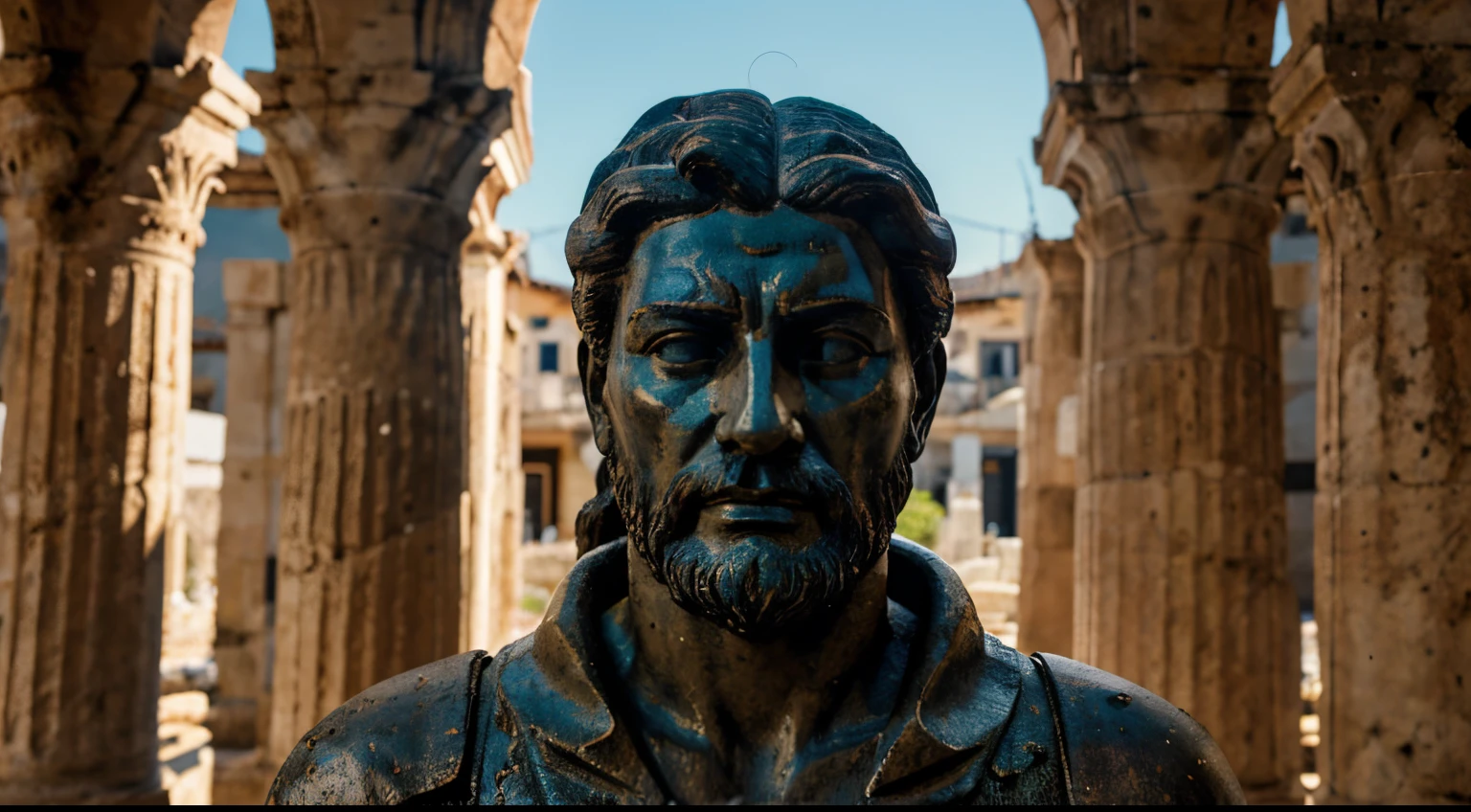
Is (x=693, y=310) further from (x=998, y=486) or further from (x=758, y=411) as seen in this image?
(x=998, y=486)

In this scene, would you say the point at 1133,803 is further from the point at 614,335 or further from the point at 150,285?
the point at 150,285

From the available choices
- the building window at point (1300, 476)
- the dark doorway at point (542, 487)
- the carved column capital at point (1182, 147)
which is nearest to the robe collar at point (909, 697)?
the carved column capital at point (1182, 147)

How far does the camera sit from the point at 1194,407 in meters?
5.23

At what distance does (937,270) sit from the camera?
1497 mm

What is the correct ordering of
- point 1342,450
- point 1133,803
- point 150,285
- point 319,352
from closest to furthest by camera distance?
point 1133,803
point 1342,450
point 319,352
point 150,285

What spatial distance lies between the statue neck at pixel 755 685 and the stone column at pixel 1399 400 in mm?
2796

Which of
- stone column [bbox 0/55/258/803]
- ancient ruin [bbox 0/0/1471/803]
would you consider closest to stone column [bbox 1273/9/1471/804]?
ancient ruin [bbox 0/0/1471/803]

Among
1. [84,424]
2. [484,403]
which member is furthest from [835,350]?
[484,403]

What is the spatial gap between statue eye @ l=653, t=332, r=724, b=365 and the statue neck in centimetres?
31

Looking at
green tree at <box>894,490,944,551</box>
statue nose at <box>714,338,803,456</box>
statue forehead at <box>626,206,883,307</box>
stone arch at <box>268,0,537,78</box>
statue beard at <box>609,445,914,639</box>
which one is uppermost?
stone arch at <box>268,0,537,78</box>

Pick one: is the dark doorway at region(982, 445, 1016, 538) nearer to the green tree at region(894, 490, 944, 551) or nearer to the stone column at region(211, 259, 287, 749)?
the green tree at region(894, 490, 944, 551)

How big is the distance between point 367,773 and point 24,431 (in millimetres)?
4561

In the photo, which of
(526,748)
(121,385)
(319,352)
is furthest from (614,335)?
(121,385)

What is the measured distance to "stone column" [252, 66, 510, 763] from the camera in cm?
486
